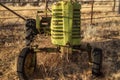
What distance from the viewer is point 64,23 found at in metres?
8.41

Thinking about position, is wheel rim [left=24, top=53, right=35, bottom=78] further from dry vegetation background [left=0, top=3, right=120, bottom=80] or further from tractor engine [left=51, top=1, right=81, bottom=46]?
tractor engine [left=51, top=1, right=81, bottom=46]

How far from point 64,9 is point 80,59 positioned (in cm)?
219

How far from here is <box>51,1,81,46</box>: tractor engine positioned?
8.38m

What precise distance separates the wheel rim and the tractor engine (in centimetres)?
78

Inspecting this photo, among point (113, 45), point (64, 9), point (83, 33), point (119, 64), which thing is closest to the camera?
point (64, 9)

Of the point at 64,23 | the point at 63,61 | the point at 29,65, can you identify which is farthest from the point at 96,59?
the point at 29,65

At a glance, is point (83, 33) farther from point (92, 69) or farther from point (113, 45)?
point (92, 69)

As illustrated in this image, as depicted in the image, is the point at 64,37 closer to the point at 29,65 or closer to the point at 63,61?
the point at 29,65

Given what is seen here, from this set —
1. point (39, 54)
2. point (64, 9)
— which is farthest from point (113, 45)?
point (64, 9)

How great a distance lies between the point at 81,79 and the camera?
29.3 feet

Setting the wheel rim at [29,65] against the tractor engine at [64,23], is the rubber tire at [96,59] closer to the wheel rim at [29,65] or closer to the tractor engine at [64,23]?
the tractor engine at [64,23]

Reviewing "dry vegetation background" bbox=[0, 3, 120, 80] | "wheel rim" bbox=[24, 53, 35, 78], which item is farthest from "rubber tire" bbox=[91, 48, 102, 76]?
"wheel rim" bbox=[24, 53, 35, 78]

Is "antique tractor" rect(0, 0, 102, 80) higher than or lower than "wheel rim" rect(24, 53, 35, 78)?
higher

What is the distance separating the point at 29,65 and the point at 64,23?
57.9 inches
